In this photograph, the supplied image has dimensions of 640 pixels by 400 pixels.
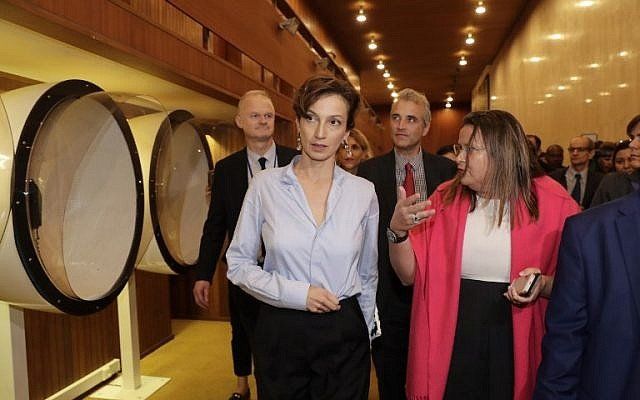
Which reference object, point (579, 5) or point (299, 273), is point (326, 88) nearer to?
point (299, 273)

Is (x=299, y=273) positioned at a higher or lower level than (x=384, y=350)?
higher

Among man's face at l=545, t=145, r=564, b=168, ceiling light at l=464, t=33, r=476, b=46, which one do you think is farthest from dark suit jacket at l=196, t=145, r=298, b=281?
ceiling light at l=464, t=33, r=476, b=46

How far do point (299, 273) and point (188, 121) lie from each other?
1979 mm

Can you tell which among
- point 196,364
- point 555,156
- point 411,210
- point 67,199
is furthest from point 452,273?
point 555,156

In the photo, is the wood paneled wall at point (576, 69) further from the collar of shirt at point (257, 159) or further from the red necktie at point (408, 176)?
the collar of shirt at point (257, 159)

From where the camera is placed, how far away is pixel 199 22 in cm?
340

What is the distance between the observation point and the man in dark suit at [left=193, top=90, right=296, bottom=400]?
267cm

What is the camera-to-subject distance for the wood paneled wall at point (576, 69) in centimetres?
473

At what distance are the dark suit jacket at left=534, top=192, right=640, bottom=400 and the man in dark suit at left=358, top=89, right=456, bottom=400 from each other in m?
1.19

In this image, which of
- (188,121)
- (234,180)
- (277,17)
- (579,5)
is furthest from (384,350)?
(579,5)

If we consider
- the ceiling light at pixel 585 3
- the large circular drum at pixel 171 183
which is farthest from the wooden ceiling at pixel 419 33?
the large circular drum at pixel 171 183

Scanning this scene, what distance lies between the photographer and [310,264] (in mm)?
1521

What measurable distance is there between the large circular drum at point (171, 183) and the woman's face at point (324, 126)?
4.58 ft

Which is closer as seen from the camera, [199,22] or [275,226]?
[275,226]
